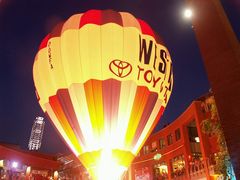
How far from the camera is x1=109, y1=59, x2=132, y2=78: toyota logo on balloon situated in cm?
1066

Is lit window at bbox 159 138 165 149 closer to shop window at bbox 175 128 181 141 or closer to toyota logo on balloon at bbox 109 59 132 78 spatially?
shop window at bbox 175 128 181 141

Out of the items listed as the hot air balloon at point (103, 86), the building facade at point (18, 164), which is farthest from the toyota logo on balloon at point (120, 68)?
the building facade at point (18, 164)

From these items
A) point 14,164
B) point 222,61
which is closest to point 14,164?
point 14,164

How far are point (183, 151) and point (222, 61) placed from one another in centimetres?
2893

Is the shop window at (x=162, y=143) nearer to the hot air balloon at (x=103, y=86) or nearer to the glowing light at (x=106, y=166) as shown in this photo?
the hot air balloon at (x=103, y=86)

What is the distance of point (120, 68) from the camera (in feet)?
35.1

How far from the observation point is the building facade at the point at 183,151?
27562mm

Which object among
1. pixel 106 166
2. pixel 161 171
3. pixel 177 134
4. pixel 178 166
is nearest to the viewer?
pixel 106 166

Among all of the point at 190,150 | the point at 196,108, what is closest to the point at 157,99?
the point at 196,108

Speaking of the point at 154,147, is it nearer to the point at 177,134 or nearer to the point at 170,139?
the point at 170,139

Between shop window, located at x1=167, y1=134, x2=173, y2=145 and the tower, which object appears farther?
the tower

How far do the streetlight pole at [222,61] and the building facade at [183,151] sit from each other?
60.0 ft

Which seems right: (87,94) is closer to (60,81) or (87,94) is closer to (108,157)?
(60,81)

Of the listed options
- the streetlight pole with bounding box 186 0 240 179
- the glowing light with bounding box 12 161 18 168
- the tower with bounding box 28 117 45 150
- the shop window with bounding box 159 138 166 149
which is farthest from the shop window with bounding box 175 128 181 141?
the tower with bounding box 28 117 45 150
